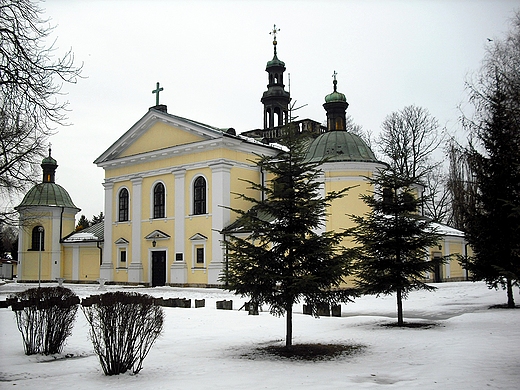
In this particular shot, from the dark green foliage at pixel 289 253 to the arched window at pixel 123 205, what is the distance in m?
28.4

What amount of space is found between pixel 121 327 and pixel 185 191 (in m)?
26.1

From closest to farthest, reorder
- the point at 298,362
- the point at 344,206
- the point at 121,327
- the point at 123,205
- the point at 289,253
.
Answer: the point at 121,327 → the point at 298,362 → the point at 289,253 → the point at 344,206 → the point at 123,205

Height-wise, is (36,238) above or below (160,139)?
below

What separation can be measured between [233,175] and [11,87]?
2403 cm

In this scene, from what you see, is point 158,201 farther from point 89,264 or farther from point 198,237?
point 89,264

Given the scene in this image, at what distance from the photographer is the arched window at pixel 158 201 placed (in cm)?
3625

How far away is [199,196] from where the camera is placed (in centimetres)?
3416

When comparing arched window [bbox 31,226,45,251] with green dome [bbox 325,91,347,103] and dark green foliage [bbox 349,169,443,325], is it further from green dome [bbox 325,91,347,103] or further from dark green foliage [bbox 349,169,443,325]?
dark green foliage [bbox 349,169,443,325]

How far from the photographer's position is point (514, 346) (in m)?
11.1

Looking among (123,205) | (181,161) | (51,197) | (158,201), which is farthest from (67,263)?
(181,161)

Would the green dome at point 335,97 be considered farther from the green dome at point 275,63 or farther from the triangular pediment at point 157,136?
the green dome at point 275,63

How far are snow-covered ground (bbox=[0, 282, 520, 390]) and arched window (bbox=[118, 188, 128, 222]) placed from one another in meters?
21.8

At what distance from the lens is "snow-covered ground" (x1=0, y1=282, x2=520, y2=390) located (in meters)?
8.34

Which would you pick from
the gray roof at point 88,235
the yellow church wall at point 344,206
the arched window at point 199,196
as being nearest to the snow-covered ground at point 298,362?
the yellow church wall at point 344,206
